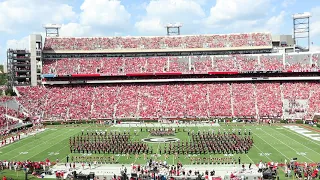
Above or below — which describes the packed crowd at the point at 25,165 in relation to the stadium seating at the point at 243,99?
below

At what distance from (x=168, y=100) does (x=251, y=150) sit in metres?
28.2

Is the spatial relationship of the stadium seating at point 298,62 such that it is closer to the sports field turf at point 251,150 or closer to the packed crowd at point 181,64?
the packed crowd at point 181,64

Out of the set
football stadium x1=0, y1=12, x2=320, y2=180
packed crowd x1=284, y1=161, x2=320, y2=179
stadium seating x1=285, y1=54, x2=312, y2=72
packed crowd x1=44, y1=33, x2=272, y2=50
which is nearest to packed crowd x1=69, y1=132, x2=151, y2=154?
football stadium x1=0, y1=12, x2=320, y2=180

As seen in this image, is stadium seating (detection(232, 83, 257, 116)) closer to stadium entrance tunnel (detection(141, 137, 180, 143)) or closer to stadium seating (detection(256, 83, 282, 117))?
stadium seating (detection(256, 83, 282, 117))

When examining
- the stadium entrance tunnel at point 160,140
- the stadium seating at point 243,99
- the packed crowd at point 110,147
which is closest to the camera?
the packed crowd at point 110,147

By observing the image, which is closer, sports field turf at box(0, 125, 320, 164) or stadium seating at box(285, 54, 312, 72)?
sports field turf at box(0, 125, 320, 164)

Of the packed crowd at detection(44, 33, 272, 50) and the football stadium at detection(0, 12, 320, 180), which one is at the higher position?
the packed crowd at detection(44, 33, 272, 50)

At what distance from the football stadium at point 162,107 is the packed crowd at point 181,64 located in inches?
7.5

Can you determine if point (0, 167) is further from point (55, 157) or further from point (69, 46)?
point (69, 46)

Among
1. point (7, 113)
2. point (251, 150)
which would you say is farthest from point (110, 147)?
point (7, 113)

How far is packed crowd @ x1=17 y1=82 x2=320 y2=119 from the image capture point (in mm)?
56531

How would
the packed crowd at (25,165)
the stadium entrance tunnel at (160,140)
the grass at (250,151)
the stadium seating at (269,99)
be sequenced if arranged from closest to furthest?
1. the packed crowd at (25,165)
2. the grass at (250,151)
3. the stadium entrance tunnel at (160,140)
4. the stadium seating at (269,99)

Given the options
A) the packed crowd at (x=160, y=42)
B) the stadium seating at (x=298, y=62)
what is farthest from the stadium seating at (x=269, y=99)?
the packed crowd at (x=160, y=42)

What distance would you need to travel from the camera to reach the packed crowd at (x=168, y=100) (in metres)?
56.5
